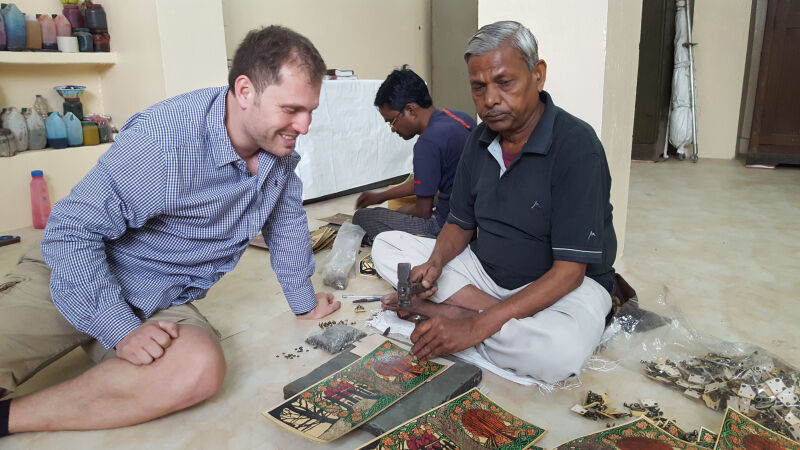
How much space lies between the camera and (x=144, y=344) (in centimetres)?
149

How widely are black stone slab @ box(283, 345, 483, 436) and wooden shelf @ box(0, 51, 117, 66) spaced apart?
3.17 m

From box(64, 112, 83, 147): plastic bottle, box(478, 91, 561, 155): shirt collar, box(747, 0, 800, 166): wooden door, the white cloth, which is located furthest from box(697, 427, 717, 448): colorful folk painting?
box(747, 0, 800, 166): wooden door

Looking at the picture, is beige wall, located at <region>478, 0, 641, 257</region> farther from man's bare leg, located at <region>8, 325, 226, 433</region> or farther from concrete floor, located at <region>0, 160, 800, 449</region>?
man's bare leg, located at <region>8, 325, 226, 433</region>

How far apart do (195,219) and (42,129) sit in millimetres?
2802

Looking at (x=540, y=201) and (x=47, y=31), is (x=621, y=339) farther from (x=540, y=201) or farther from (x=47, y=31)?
(x=47, y=31)

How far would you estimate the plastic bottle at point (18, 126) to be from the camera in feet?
11.7

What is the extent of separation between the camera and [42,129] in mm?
3744

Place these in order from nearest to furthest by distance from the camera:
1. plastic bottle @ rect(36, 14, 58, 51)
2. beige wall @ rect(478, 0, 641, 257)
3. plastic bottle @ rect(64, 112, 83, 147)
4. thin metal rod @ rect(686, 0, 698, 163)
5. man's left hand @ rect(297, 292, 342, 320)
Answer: man's left hand @ rect(297, 292, 342, 320), beige wall @ rect(478, 0, 641, 257), plastic bottle @ rect(36, 14, 58, 51), plastic bottle @ rect(64, 112, 83, 147), thin metal rod @ rect(686, 0, 698, 163)

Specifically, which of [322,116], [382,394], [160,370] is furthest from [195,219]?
[322,116]

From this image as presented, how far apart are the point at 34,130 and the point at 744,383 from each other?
13.6 feet

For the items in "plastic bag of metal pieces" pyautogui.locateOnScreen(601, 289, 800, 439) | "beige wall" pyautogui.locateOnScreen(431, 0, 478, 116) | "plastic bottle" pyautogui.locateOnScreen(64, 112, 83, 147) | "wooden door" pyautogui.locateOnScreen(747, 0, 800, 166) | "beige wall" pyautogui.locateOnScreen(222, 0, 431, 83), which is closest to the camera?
"plastic bag of metal pieces" pyautogui.locateOnScreen(601, 289, 800, 439)

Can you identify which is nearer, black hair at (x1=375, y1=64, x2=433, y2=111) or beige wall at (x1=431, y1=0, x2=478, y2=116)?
black hair at (x1=375, y1=64, x2=433, y2=111)

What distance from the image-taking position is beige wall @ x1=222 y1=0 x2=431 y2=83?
185 inches

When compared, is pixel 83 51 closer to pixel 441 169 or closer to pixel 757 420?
pixel 441 169
